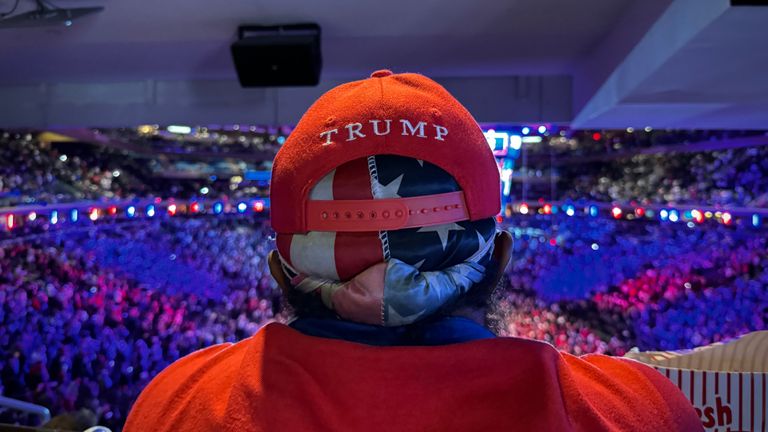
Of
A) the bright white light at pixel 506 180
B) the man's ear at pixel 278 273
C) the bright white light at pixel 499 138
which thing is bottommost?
the man's ear at pixel 278 273

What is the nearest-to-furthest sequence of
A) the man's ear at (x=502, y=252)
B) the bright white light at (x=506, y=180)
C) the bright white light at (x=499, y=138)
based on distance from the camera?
the man's ear at (x=502, y=252), the bright white light at (x=499, y=138), the bright white light at (x=506, y=180)

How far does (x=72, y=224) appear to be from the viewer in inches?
223

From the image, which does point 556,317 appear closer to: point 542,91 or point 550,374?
point 542,91

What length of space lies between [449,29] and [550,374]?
275 cm

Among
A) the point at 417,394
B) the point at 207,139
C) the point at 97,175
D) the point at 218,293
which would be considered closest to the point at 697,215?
the point at 207,139

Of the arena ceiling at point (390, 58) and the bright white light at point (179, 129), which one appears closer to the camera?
the arena ceiling at point (390, 58)

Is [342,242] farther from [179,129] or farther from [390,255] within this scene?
[179,129]

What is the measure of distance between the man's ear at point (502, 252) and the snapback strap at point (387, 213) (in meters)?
0.11

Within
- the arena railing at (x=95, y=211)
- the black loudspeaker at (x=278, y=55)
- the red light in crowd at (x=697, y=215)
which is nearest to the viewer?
the black loudspeaker at (x=278, y=55)

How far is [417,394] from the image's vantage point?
0.48 meters

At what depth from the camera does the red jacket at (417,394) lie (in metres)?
0.47

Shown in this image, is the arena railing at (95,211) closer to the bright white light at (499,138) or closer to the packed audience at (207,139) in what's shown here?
the packed audience at (207,139)

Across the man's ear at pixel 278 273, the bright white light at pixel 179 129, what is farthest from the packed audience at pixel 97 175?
the man's ear at pixel 278 273

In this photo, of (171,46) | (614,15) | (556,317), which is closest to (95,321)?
(171,46)
